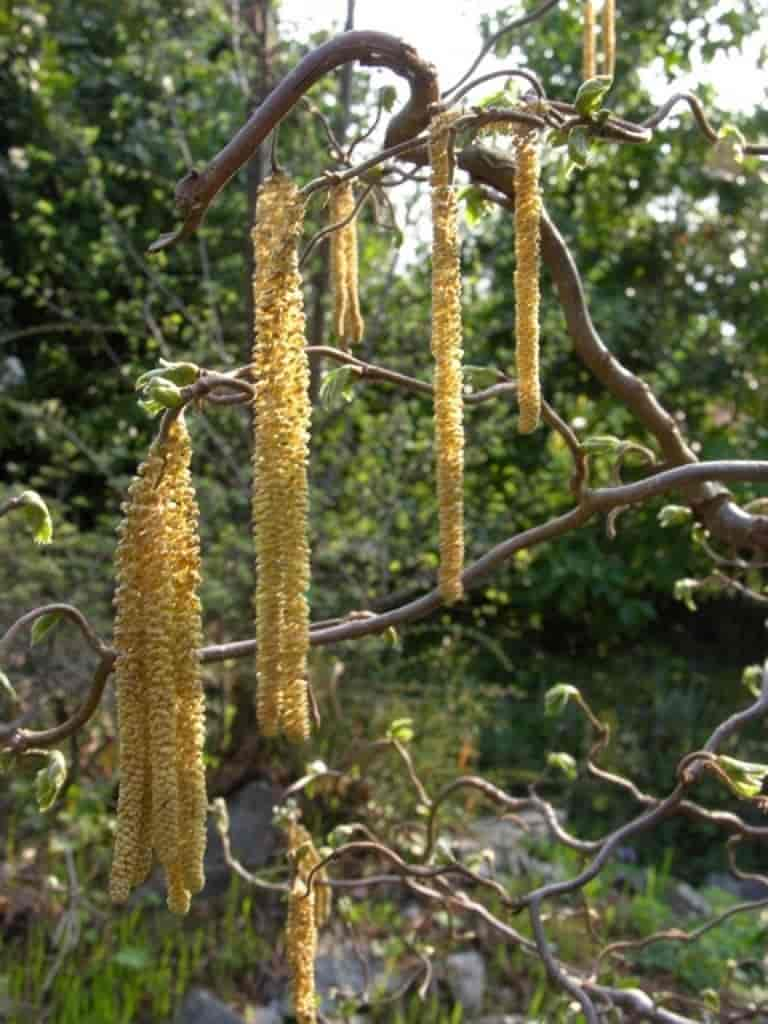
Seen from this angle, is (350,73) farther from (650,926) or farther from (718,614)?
(718,614)

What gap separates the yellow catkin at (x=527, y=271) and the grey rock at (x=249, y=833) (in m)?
3.37

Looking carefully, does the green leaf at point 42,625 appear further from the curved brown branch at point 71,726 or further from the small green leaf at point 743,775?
the small green leaf at point 743,775

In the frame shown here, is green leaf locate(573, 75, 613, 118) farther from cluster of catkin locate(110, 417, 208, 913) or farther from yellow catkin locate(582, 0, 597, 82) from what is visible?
yellow catkin locate(582, 0, 597, 82)

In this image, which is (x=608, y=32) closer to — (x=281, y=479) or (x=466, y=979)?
(x=281, y=479)

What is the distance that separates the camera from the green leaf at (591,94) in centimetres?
112

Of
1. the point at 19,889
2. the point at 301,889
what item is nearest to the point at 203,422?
the point at 19,889

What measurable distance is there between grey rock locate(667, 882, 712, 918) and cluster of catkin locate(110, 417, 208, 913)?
13.2 ft

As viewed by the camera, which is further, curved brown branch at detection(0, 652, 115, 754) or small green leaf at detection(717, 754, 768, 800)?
small green leaf at detection(717, 754, 768, 800)

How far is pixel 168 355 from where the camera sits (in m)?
4.77

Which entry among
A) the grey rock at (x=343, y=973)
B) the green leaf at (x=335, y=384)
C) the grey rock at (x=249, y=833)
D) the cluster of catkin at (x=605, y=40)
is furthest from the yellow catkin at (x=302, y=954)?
the grey rock at (x=249, y=833)

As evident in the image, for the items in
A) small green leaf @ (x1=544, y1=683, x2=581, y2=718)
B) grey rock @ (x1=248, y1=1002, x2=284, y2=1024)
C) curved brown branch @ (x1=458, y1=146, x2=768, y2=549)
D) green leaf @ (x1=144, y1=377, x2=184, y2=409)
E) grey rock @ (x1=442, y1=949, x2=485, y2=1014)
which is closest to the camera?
green leaf @ (x1=144, y1=377, x2=184, y2=409)

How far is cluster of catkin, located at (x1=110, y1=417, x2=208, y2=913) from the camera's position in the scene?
2.85 feet

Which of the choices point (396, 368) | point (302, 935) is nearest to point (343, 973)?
point (396, 368)

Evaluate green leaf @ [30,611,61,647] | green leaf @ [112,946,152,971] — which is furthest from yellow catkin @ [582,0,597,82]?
green leaf @ [112,946,152,971]
